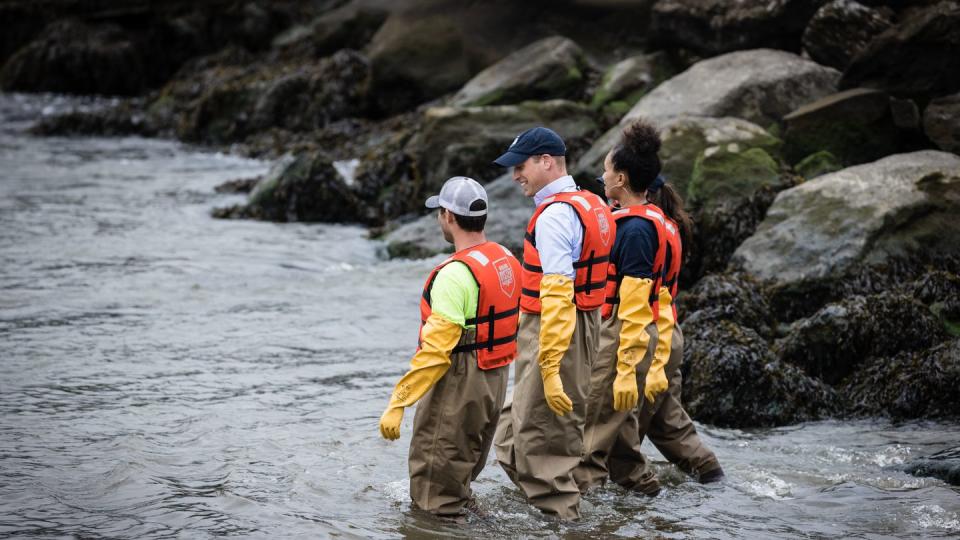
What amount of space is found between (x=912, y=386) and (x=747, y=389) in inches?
51.4

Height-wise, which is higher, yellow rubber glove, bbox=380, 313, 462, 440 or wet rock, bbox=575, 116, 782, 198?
wet rock, bbox=575, 116, 782, 198

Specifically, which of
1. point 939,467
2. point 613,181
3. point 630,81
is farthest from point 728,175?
point 613,181

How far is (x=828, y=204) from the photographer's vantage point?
1070 cm

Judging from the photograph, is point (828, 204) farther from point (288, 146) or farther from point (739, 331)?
point (288, 146)

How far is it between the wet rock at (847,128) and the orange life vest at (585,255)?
804cm

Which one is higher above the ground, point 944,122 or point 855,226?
point 944,122

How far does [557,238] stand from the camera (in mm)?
5473

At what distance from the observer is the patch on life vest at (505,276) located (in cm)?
545

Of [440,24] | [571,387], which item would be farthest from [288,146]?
[571,387]

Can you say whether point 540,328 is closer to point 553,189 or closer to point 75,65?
point 553,189

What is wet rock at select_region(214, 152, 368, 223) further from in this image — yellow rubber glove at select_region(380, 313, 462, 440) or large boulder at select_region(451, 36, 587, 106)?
yellow rubber glove at select_region(380, 313, 462, 440)

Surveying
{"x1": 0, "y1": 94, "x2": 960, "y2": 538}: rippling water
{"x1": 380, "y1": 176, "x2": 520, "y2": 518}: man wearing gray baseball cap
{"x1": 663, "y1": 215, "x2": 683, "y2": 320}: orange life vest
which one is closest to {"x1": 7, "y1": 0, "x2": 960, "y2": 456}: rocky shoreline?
{"x1": 0, "y1": 94, "x2": 960, "y2": 538}: rippling water

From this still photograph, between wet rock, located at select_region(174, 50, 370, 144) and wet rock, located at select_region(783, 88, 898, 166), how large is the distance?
11272 millimetres

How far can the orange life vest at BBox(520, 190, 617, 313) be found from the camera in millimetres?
5621
